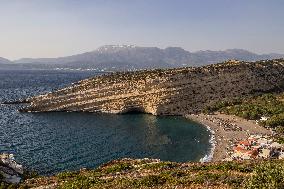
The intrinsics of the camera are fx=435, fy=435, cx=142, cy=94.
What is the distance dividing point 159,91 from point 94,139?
35.5m

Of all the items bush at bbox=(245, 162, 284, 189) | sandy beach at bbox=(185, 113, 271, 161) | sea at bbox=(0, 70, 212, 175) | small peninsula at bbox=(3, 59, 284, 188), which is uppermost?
bush at bbox=(245, 162, 284, 189)

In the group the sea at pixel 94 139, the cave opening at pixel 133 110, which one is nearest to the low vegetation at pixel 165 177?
the sea at pixel 94 139

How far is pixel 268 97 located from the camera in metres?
118

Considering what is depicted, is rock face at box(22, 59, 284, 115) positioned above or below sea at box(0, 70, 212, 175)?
above

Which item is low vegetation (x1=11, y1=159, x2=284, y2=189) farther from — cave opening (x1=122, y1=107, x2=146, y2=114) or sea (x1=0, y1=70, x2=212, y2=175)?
cave opening (x1=122, y1=107, x2=146, y2=114)

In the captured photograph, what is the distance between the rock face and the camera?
115250 millimetres

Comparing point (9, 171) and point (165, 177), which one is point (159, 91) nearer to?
point (9, 171)

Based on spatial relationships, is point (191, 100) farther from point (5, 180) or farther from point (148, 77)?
point (5, 180)

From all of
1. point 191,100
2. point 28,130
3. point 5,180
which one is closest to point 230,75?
point 191,100

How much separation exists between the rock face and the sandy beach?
9050mm

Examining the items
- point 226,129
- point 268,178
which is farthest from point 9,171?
point 226,129

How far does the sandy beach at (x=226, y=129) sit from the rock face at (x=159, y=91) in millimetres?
9050

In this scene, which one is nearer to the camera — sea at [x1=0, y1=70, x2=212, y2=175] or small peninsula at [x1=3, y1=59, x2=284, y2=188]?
sea at [x1=0, y1=70, x2=212, y2=175]

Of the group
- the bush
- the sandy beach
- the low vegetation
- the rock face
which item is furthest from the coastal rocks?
the rock face
